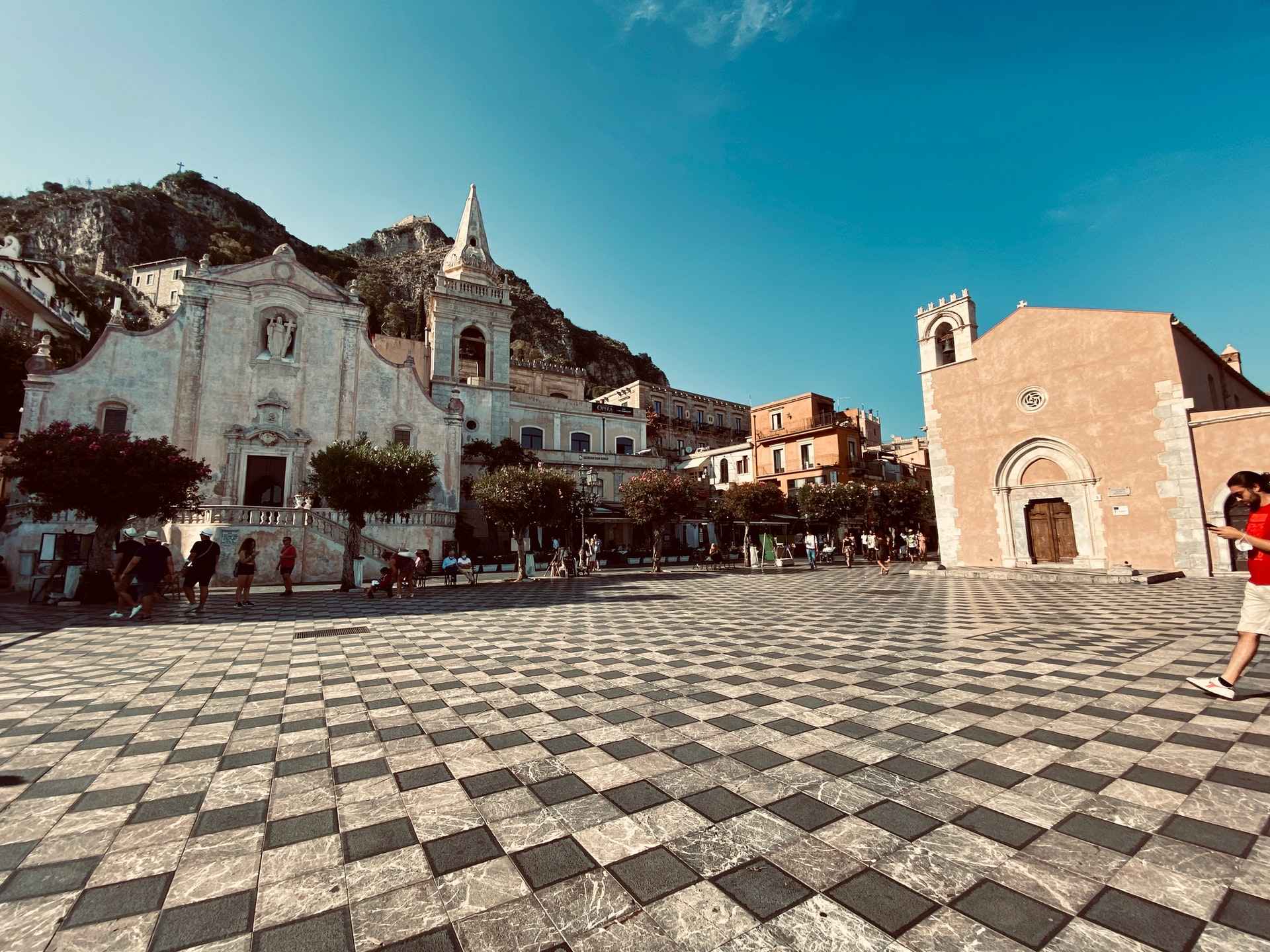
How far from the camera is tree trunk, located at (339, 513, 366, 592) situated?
50.6 feet

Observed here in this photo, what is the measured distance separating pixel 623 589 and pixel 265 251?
8599 centimetres

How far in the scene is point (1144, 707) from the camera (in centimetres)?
425

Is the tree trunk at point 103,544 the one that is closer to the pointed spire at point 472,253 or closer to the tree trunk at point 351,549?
the tree trunk at point 351,549

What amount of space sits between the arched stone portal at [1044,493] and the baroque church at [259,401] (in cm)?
2155

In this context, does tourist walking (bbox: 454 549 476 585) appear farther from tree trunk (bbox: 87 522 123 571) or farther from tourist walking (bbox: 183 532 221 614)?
tree trunk (bbox: 87 522 123 571)

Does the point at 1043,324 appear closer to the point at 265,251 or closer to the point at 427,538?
the point at 427,538

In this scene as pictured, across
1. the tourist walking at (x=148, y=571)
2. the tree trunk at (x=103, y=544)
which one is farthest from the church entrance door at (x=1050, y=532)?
the tree trunk at (x=103, y=544)

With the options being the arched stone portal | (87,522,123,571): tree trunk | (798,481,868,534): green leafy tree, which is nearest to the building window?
(87,522,123,571): tree trunk

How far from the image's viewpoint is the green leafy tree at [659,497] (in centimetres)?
2366

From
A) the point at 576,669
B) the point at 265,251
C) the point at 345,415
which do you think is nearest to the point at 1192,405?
the point at 576,669

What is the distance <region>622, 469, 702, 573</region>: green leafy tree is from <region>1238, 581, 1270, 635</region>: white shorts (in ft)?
63.5

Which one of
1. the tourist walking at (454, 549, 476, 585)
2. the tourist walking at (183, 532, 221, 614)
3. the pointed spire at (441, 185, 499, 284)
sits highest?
the pointed spire at (441, 185, 499, 284)

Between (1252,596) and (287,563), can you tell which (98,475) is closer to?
(287,563)

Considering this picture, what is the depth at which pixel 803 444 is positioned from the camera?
4041 centimetres
